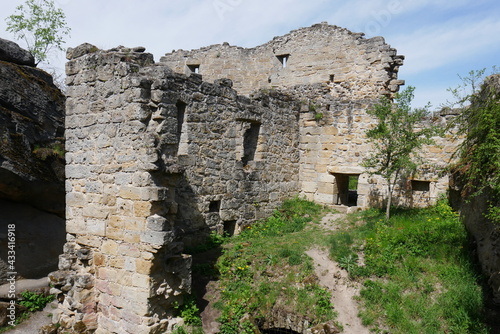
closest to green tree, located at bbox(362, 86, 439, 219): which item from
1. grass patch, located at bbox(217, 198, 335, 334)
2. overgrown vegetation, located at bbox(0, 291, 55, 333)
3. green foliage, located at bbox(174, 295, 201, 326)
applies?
grass patch, located at bbox(217, 198, 335, 334)

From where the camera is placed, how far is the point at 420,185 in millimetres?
11570

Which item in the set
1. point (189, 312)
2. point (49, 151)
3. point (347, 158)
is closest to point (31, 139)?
point (49, 151)

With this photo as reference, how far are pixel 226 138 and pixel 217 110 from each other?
0.76 m

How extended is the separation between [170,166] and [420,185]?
8.34 meters

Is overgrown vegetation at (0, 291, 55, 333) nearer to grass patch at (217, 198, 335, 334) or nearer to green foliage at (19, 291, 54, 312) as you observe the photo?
green foliage at (19, 291, 54, 312)

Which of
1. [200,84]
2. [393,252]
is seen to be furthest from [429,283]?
[200,84]

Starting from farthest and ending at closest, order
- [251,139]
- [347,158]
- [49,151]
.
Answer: [347,158], [251,139], [49,151]

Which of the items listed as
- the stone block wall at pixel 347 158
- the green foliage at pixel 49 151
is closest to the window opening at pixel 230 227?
the stone block wall at pixel 347 158

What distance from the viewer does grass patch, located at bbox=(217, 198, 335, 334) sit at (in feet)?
22.3

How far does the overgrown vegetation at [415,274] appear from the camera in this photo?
249 inches

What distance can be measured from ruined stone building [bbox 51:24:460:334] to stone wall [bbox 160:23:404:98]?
0.36 ft

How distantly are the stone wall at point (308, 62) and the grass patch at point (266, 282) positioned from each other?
7761 mm

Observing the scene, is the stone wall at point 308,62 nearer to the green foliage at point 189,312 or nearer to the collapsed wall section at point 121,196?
the collapsed wall section at point 121,196

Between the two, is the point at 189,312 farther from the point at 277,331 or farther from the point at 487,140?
the point at 487,140
